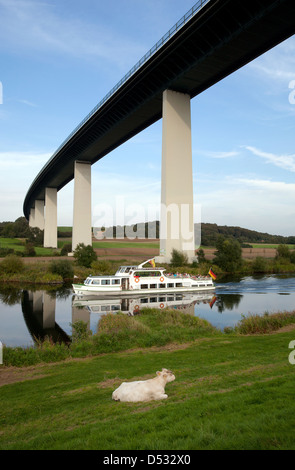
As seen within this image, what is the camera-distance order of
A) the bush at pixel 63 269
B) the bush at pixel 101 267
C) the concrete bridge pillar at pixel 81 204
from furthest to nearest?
the concrete bridge pillar at pixel 81 204
the bush at pixel 101 267
the bush at pixel 63 269

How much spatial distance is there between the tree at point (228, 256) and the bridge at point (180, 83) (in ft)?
29.1

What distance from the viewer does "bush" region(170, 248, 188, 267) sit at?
46344 mm

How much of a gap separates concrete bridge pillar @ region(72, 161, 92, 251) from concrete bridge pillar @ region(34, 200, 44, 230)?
52789 mm

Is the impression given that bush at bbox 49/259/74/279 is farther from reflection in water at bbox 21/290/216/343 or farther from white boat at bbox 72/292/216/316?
white boat at bbox 72/292/216/316

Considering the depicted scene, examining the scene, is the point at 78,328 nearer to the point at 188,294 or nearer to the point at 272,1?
the point at 188,294

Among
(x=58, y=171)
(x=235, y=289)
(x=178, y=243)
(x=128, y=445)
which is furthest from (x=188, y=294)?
(x=58, y=171)

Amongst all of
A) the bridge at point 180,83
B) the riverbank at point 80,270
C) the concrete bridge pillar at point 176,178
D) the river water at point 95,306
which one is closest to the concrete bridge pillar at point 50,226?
the bridge at point 180,83

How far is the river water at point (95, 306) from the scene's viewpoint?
2200 centimetres

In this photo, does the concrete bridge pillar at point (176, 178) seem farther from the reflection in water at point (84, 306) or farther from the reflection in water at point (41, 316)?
the reflection in water at point (41, 316)

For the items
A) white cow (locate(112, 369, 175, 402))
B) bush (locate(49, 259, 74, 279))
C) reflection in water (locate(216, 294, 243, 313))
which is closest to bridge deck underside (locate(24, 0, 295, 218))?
bush (locate(49, 259, 74, 279))

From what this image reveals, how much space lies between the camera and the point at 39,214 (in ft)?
417

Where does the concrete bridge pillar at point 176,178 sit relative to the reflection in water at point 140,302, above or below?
above

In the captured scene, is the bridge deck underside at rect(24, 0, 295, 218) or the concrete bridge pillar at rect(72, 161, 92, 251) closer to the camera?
the bridge deck underside at rect(24, 0, 295, 218)

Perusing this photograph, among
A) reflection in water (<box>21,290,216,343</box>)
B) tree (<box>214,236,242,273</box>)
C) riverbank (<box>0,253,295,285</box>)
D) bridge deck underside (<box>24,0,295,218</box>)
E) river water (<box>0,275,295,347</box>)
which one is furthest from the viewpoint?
tree (<box>214,236,242,273</box>)
